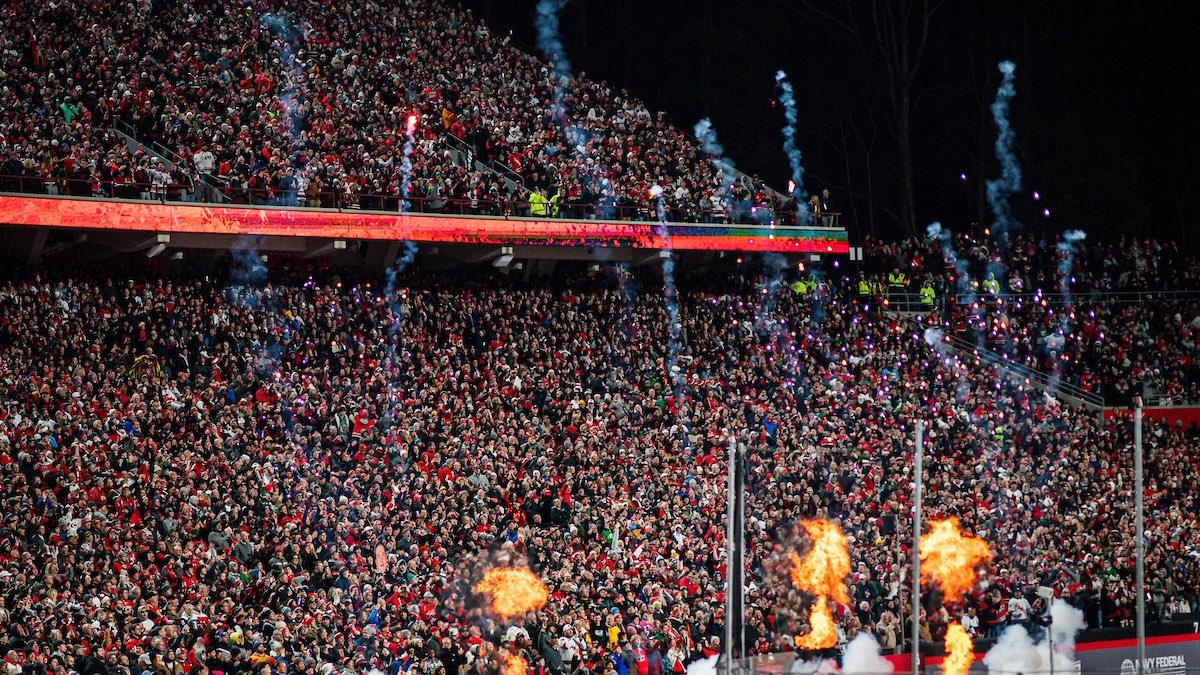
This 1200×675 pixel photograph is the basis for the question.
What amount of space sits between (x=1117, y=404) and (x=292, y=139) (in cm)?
1928

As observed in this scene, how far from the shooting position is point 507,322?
3262 cm

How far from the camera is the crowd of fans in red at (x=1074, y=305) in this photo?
3741cm

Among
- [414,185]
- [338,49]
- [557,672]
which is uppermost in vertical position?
[338,49]

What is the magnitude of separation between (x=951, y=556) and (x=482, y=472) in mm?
8220

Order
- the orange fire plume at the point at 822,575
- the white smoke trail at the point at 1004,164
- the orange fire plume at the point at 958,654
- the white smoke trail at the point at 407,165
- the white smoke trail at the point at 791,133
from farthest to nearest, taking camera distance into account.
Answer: the white smoke trail at the point at 791,133
the white smoke trail at the point at 1004,164
the white smoke trail at the point at 407,165
the orange fire plume at the point at 822,575
the orange fire plume at the point at 958,654

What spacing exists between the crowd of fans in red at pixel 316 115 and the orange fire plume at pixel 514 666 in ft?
41.1

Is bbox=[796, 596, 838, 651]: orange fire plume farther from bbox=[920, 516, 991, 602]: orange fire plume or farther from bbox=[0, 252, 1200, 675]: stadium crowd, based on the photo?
bbox=[920, 516, 991, 602]: orange fire plume

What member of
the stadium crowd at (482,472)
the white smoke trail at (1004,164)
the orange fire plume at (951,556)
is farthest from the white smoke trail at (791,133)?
the orange fire plume at (951,556)

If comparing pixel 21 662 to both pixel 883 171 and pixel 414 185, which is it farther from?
pixel 883 171

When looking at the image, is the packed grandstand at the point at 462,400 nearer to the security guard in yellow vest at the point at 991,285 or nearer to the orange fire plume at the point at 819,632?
the security guard in yellow vest at the point at 991,285

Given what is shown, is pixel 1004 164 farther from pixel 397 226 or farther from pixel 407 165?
pixel 397 226

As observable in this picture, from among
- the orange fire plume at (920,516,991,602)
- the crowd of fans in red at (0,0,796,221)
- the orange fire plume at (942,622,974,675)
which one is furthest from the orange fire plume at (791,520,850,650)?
the crowd of fans in red at (0,0,796,221)

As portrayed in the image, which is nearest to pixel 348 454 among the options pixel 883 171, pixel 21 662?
pixel 21 662

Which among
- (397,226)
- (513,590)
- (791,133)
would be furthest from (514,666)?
(791,133)
